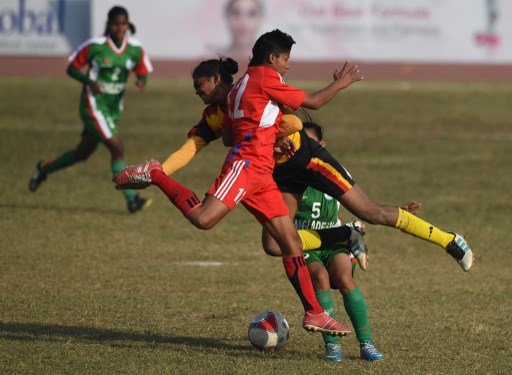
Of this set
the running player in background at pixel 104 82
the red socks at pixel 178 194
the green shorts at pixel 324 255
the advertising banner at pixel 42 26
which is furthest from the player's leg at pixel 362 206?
the advertising banner at pixel 42 26

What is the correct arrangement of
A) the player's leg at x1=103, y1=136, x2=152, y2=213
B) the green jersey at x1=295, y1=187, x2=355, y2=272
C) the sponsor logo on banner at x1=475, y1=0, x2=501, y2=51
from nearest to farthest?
the green jersey at x1=295, y1=187, x2=355, y2=272 < the player's leg at x1=103, y1=136, x2=152, y2=213 < the sponsor logo on banner at x1=475, y1=0, x2=501, y2=51

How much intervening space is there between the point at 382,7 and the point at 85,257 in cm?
2456

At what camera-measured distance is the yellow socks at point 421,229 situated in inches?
342

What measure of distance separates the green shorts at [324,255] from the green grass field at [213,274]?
0.65 metres

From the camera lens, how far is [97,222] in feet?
47.0

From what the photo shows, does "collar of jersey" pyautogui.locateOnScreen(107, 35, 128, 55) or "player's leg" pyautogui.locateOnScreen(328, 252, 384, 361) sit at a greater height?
"collar of jersey" pyautogui.locateOnScreen(107, 35, 128, 55)

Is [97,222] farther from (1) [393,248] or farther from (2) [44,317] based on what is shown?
(2) [44,317]

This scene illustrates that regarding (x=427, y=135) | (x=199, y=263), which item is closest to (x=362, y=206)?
(x=199, y=263)

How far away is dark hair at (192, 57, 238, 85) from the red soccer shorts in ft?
2.86

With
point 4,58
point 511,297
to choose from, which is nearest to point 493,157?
point 511,297

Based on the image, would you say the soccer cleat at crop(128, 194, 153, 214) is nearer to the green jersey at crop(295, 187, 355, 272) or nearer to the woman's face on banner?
the green jersey at crop(295, 187, 355, 272)

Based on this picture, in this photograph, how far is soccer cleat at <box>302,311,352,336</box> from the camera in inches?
310

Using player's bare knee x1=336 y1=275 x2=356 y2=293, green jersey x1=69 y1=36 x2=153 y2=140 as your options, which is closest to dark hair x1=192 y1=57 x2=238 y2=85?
player's bare knee x1=336 y1=275 x2=356 y2=293

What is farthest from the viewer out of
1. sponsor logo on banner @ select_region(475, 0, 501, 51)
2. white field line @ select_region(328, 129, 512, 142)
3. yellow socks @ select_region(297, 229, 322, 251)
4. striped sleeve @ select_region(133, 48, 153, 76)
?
sponsor logo on banner @ select_region(475, 0, 501, 51)
